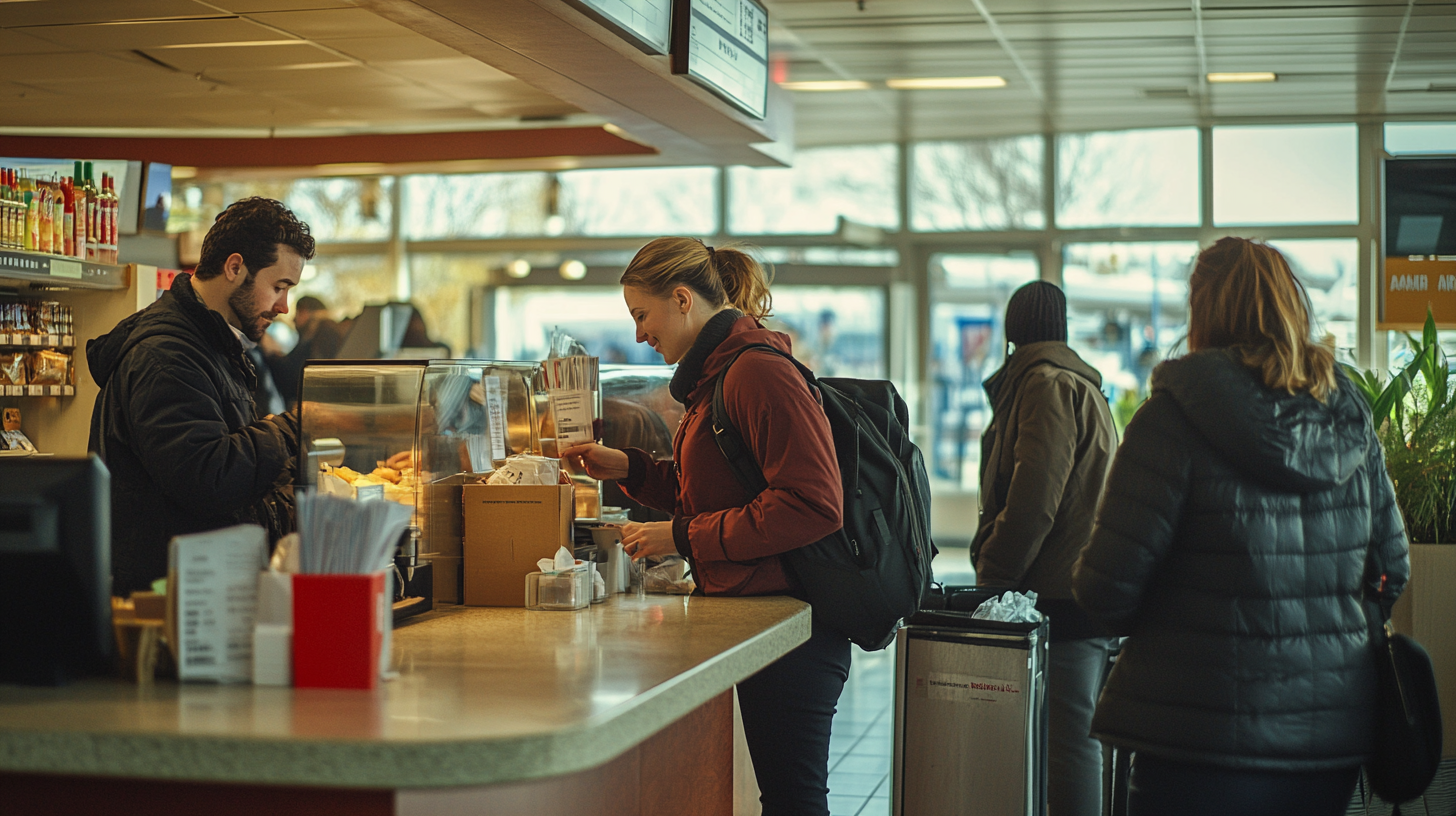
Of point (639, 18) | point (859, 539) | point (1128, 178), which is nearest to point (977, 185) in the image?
point (1128, 178)

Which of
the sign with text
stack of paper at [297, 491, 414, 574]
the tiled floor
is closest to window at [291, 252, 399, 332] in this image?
the tiled floor

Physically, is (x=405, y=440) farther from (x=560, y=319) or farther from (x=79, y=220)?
(x=560, y=319)

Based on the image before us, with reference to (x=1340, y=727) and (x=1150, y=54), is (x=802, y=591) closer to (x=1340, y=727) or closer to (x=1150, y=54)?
(x=1340, y=727)

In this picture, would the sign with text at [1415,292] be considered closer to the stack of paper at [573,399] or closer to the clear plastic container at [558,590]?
the stack of paper at [573,399]

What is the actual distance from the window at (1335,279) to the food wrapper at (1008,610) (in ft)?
21.9

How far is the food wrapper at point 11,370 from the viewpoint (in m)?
4.53

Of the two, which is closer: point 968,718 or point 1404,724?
point 1404,724

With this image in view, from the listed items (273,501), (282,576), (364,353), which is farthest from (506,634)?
(364,353)

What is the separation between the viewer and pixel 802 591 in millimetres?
2602

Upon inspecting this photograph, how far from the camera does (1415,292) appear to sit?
6766 mm

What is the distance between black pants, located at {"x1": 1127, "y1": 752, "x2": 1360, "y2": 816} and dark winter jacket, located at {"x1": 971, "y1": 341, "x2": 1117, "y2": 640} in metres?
1.33

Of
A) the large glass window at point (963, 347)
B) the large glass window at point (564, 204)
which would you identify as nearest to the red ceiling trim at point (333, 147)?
the large glass window at point (564, 204)

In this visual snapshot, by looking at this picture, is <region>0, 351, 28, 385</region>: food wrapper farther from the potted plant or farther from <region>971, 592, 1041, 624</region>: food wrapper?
the potted plant

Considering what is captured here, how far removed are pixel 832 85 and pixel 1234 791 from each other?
6098 millimetres
